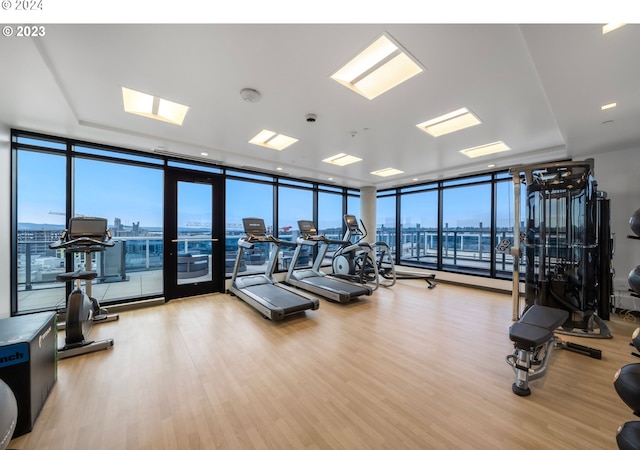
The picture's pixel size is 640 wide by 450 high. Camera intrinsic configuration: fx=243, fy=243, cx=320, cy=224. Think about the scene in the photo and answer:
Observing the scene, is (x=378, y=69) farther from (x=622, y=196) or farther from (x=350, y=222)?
(x=622, y=196)

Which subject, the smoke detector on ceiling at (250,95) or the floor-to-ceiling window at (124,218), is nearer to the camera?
the smoke detector on ceiling at (250,95)

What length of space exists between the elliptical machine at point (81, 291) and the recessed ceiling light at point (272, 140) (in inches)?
102

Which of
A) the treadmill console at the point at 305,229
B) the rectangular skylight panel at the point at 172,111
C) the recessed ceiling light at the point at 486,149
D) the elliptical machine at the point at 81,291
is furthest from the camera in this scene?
the treadmill console at the point at 305,229

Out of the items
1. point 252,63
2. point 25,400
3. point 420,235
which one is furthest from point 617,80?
point 420,235

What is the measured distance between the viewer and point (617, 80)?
2193 millimetres

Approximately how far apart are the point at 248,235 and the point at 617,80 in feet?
17.2

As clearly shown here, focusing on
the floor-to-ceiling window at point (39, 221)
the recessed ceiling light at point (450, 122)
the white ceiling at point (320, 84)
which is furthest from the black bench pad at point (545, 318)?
the floor-to-ceiling window at point (39, 221)

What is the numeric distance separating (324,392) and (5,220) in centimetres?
480

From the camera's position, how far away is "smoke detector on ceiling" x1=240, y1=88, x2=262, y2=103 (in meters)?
2.65

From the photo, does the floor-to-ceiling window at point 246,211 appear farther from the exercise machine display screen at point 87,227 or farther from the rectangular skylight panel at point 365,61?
the rectangular skylight panel at point 365,61

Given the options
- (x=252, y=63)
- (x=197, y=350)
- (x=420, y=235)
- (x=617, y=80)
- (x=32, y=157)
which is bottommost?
(x=197, y=350)

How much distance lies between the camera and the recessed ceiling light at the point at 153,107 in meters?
2.99
